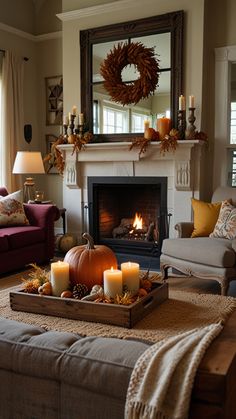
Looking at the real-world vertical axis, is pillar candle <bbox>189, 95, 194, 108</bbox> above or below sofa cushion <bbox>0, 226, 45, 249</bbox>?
above

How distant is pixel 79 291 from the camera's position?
2020mm

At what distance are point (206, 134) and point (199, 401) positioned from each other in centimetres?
400

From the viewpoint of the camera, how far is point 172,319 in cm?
180

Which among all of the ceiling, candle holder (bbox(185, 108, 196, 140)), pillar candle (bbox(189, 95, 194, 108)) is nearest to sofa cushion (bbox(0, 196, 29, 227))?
candle holder (bbox(185, 108, 196, 140))

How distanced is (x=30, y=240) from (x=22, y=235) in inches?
5.9

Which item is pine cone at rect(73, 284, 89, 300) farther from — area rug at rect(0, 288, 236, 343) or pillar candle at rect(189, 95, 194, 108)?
pillar candle at rect(189, 95, 194, 108)

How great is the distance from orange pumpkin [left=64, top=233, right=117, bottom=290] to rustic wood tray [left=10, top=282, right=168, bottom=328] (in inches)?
9.1

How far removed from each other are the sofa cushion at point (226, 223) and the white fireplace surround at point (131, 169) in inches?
31.2

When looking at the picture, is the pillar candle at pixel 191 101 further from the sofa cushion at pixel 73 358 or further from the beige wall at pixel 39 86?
the sofa cushion at pixel 73 358

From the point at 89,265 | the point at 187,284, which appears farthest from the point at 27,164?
the point at 89,265

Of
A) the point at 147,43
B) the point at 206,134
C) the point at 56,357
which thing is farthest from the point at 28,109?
the point at 56,357

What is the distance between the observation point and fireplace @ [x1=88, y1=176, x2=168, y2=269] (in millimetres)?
4910

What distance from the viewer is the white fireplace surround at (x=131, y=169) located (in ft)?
15.0

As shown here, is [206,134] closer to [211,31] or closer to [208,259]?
[211,31]
